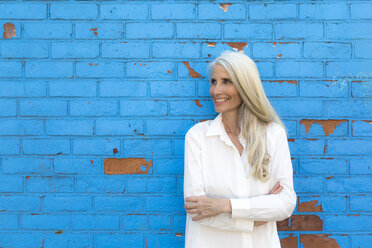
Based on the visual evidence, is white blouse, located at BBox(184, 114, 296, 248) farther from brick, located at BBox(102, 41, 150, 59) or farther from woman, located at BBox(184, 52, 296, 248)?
brick, located at BBox(102, 41, 150, 59)

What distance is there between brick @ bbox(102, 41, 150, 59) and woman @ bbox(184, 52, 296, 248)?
22.1 inches

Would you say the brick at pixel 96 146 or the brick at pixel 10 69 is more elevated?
the brick at pixel 10 69

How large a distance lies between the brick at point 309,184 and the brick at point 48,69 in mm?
1836

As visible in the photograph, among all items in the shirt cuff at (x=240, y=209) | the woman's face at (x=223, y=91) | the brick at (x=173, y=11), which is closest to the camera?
the shirt cuff at (x=240, y=209)

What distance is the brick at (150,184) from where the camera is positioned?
8.43 feet

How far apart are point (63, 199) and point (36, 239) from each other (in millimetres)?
361

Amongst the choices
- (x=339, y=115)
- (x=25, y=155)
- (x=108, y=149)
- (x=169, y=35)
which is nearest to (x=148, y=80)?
(x=169, y=35)

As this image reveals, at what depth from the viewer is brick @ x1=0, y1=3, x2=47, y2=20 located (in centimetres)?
255

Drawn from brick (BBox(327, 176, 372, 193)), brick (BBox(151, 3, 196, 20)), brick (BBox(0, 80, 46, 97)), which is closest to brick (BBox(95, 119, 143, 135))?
brick (BBox(0, 80, 46, 97))

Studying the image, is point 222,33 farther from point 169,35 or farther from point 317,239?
point 317,239

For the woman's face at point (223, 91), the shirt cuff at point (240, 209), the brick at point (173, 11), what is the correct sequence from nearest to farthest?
the shirt cuff at point (240, 209) → the woman's face at point (223, 91) → the brick at point (173, 11)

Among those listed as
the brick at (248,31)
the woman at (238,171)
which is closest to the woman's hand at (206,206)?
the woman at (238,171)

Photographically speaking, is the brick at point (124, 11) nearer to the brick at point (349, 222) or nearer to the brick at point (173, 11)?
the brick at point (173, 11)

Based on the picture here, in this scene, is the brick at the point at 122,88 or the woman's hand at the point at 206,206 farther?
the brick at the point at 122,88
